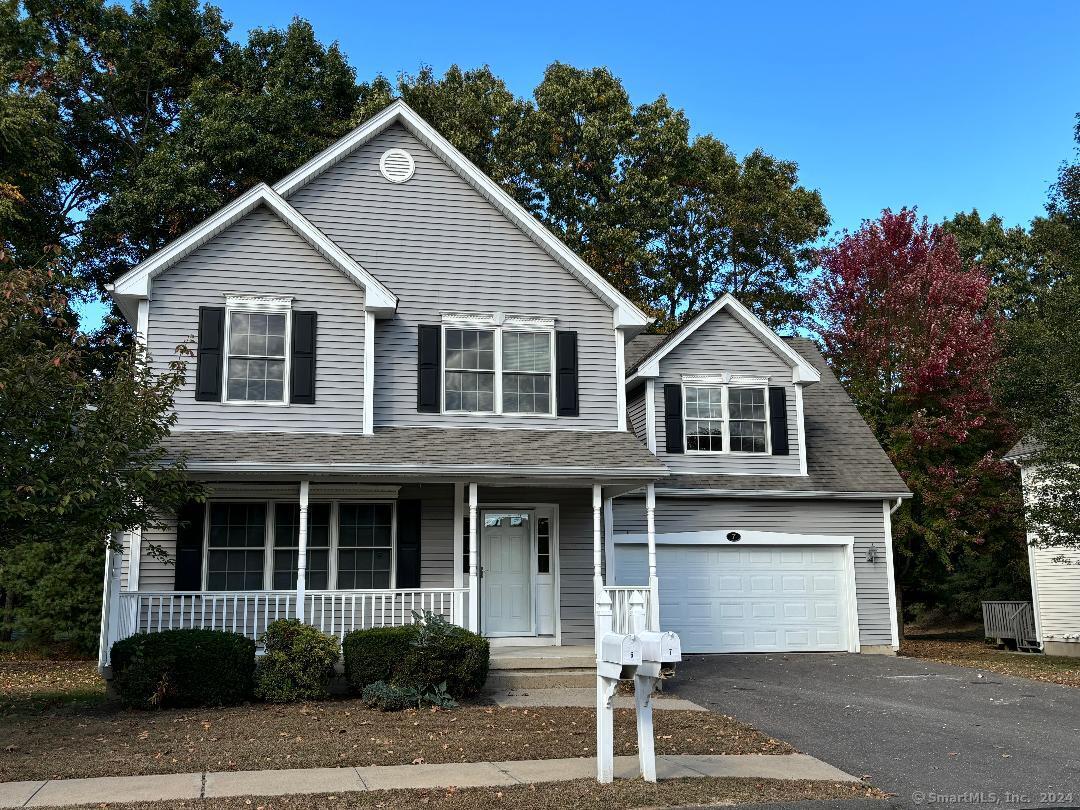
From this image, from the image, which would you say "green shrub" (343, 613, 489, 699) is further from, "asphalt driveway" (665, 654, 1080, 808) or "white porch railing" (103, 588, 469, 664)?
"asphalt driveway" (665, 654, 1080, 808)

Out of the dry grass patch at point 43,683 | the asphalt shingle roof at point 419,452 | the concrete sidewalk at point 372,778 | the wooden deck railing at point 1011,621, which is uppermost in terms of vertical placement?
the asphalt shingle roof at point 419,452

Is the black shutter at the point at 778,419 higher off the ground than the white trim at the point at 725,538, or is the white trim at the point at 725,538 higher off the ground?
the black shutter at the point at 778,419

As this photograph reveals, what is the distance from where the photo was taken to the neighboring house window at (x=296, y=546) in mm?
15328

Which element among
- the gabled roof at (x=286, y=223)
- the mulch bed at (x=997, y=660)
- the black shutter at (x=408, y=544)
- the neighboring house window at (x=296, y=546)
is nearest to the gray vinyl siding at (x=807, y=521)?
the mulch bed at (x=997, y=660)

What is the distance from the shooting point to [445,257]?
16734 mm

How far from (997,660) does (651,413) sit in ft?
27.9

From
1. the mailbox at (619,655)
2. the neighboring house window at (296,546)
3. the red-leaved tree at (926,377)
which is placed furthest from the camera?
the red-leaved tree at (926,377)

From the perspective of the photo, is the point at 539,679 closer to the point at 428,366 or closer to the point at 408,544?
the point at 408,544

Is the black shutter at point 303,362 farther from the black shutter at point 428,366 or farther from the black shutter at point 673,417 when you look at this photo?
the black shutter at point 673,417

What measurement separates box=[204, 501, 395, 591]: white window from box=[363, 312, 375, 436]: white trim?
1.31 metres

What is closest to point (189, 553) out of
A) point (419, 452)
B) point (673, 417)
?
point (419, 452)

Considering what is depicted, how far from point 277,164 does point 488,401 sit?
12984mm

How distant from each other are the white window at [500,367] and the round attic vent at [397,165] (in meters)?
2.69

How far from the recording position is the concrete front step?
13984 millimetres
